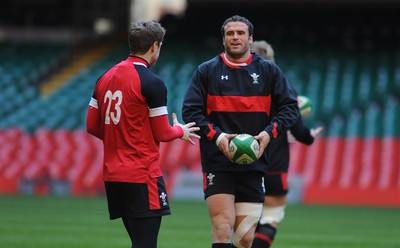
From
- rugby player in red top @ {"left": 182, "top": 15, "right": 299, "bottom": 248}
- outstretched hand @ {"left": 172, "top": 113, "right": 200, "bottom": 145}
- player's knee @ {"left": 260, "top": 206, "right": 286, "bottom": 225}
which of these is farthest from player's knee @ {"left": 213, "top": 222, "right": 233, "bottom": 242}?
player's knee @ {"left": 260, "top": 206, "right": 286, "bottom": 225}

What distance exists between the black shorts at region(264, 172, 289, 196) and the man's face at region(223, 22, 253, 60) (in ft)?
6.94

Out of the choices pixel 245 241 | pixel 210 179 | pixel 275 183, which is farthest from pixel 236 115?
pixel 275 183

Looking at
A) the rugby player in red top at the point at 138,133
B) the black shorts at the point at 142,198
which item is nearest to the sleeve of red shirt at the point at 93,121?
the rugby player in red top at the point at 138,133

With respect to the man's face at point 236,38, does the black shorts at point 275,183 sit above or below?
below

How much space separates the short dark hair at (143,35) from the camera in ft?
23.4

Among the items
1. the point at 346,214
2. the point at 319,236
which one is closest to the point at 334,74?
the point at 346,214

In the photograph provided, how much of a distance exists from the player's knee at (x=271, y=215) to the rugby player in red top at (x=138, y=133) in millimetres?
2858

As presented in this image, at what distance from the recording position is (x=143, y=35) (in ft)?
23.5

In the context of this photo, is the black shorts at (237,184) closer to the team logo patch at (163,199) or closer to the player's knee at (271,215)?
the team logo patch at (163,199)

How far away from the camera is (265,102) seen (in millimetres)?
8234

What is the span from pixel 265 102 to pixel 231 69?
40cm

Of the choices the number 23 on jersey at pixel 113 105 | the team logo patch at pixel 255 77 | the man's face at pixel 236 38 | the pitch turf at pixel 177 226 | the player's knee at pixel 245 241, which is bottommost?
the pitch turf at pixel 177 226

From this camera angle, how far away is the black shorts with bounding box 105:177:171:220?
23.4 feet

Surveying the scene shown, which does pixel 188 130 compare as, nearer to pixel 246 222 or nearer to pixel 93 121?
pixel 93 121
